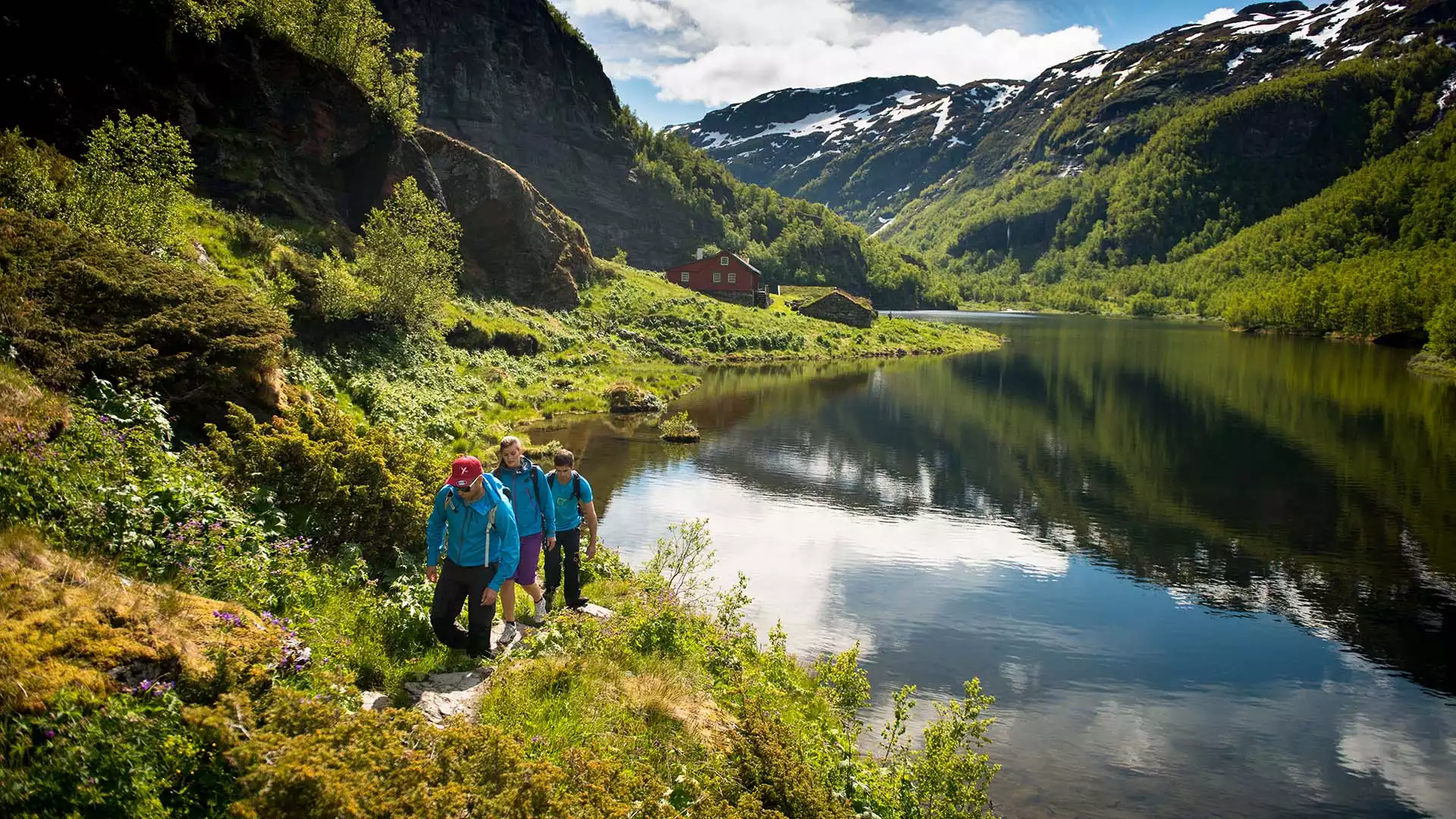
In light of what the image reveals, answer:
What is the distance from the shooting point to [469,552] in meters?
8.91

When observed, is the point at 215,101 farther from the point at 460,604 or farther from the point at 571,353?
the point at 460,604

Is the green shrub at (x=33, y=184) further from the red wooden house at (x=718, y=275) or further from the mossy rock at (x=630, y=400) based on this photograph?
the red wooden house at (x=718, y=275)

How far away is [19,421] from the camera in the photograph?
7.78m

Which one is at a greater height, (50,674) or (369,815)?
(50,674)

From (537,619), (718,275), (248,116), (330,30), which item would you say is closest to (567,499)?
(537,619)

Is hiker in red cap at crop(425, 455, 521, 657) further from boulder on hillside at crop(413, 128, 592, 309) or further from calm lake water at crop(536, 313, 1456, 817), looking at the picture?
boulder on hillside at crop(413, 128, 592, 309)

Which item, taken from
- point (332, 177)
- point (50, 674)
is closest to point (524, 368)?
point (332, 177)

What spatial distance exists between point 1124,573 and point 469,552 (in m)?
18.2

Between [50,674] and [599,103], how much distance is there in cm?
14162

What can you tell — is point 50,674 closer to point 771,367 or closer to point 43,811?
point 43,811

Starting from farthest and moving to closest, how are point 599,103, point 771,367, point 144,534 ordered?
1. point 599,103
2. point 771,367
3. point 144,534

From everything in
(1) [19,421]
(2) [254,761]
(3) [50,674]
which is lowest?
(2) [254,761]

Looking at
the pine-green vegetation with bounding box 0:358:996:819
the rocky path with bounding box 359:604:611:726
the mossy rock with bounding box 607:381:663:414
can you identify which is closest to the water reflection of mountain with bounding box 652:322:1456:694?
the mossy rock with bounding box 607:381:663:414

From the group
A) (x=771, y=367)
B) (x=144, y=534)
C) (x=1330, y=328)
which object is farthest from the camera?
(x=1330, y=328)
